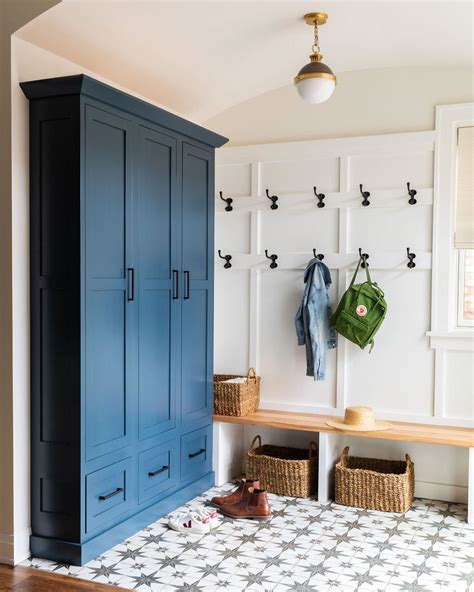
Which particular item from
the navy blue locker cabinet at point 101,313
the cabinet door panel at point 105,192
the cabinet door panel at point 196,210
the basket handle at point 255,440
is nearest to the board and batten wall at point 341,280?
the basket handle at point 255,440

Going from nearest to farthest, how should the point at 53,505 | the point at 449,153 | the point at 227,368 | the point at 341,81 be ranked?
1. the point at 53,505
2. the point at 449,153
3. the point at 341,81
4. the point at 227,368

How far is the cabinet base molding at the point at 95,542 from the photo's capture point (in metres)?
3.18

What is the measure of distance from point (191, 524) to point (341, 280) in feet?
5.91

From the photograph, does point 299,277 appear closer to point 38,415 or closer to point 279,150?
point 279,150

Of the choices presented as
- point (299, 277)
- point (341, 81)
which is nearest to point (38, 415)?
point (299, 277)

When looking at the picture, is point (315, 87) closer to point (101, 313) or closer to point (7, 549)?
point (101, 313)

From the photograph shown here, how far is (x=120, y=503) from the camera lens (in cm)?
346

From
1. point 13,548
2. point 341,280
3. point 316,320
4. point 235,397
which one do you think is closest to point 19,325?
point 13,548

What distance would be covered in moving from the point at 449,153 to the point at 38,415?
2.82 meters

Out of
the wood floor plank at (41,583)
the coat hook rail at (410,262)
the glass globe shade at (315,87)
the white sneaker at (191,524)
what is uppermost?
the glass globe shade at (315,87)

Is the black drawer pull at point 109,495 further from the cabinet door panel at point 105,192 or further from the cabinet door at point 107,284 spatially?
the cabinet door panel at point 105,192

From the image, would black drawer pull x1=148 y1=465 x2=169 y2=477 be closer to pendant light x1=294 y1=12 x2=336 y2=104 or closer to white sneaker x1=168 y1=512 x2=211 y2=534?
white sneaker x1=168 y1=512 x2=211 y2=534

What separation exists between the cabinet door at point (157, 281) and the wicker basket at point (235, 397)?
54cm

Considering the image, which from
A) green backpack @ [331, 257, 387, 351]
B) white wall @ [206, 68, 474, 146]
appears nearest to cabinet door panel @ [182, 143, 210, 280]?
white wall @ [206, 68, 474, 146]
